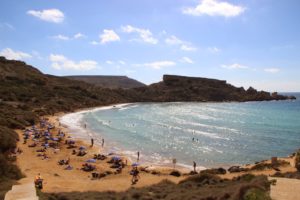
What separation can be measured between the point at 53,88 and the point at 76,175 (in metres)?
97.8

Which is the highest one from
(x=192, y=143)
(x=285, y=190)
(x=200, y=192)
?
(x=285, y=190)

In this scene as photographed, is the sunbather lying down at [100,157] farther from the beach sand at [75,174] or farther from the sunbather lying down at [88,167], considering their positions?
the sunbather lying down at [88,167]

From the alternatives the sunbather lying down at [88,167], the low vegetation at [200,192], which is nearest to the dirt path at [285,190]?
the low vegetation at [200,192]

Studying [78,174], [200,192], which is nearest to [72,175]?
[78,174]

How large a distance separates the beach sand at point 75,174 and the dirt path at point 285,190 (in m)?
12.6

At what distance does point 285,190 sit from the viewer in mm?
15570

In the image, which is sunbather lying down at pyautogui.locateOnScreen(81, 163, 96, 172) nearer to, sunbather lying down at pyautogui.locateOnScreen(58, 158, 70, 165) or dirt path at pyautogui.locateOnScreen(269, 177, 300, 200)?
sunbather lying down at pyautogui.locateOnScreen(58, 158, 70, 165)

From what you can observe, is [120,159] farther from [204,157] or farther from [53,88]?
[53,88]

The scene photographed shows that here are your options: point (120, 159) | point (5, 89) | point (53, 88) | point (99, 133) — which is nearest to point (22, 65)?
point (53, 88)

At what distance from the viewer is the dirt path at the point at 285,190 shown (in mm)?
14529

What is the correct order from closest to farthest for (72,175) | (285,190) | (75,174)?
1. (285,190)
2. (72,175)
3. (75,174)

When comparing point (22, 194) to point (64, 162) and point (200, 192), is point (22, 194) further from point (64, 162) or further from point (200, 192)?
point (64, 162)

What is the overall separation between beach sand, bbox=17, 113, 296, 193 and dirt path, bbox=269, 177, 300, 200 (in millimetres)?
12587

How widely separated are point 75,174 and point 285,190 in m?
22.0
